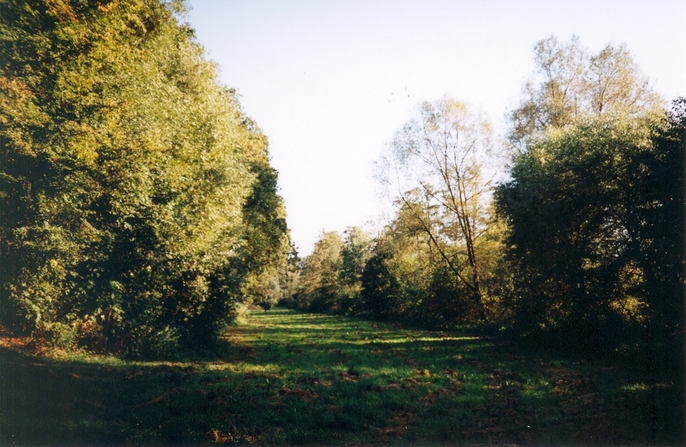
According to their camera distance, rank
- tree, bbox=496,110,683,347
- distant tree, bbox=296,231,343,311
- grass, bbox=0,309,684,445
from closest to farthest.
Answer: grass, bbox=0,309,684,445
tree, bbox=496,110,683,347
distant tree, bbox=296,231,343,311

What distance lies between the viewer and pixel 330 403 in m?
9.12

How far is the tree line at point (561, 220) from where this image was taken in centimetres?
1244

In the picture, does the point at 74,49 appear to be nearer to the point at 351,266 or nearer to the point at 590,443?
the point at 590,443

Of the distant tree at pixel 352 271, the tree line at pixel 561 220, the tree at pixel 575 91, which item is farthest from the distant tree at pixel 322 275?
the tree at pixel 575 91

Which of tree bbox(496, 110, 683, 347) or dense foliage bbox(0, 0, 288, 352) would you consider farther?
tree bbox(496, 110, 683, 347)

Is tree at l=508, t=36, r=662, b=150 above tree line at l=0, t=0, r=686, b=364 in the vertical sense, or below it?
above

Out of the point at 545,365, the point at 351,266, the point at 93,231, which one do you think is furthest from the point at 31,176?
the point at 351,266

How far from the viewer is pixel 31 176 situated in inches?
478

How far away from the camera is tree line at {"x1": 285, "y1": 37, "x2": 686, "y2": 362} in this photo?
12438 mm

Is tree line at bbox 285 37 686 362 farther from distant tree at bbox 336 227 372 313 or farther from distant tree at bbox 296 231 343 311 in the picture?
distant tree at bbox 296 231 343 311

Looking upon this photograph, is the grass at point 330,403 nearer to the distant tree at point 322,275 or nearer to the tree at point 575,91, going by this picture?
the tree at point 575,91

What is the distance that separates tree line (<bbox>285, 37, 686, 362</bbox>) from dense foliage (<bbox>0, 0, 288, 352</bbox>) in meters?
16.0

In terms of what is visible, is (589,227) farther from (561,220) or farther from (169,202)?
(169,202)

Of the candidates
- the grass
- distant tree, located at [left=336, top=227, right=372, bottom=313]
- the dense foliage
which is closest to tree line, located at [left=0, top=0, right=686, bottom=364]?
the dense foliage
